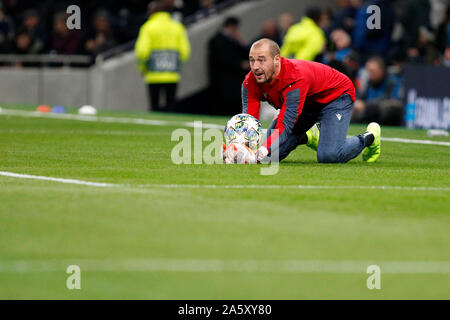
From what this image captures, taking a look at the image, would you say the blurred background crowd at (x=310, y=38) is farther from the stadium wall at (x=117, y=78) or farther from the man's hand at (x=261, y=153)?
the man's hand at (x=261, y=153)

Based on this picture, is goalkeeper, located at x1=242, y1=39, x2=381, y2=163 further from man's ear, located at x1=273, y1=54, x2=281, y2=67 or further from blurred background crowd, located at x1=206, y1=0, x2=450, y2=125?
blurred background crowd, located at x1=206, y1=0, x2=450, y2=125

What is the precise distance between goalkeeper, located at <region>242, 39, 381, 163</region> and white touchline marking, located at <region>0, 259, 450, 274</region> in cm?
470

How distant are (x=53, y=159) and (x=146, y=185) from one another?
295 centimetres

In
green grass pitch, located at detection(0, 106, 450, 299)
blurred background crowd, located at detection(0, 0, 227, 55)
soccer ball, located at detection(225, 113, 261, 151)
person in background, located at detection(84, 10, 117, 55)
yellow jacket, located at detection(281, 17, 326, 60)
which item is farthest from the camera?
blurred background crowd, located at detection(0, 0, 227, 55)

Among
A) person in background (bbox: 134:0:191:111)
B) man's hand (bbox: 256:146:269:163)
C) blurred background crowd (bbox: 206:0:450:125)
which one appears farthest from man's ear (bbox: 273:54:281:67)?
person in background (bbox: 134:0:191:111)

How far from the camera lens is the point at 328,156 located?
39.8 feet

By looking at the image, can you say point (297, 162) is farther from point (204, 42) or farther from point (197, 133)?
point (204, 42)

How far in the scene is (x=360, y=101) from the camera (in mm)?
22266

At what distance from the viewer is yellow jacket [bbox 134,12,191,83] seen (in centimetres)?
2381

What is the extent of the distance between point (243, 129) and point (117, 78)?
1705 cm

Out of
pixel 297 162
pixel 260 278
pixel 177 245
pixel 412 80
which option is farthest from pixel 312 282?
pixel 412 80

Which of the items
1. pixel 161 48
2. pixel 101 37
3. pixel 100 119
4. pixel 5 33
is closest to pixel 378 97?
A: pixel 161 48

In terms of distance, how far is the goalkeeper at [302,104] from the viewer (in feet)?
36.2

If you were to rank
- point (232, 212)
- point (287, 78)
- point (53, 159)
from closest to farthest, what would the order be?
1. point (232, 212)
2. point (287, 78)
3. point (53, 159)
